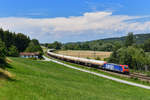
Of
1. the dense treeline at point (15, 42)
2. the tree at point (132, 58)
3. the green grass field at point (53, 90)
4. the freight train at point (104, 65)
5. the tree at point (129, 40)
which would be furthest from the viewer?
the tree at point (129, 40)

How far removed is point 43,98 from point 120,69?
107 feet

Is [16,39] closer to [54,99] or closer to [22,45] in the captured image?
[22,45]

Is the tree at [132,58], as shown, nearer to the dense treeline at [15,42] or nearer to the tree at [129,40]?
the dense treeline at [15,42]

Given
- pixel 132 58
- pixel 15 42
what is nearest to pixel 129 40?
pixel 132 58

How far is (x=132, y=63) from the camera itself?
62.1 metres

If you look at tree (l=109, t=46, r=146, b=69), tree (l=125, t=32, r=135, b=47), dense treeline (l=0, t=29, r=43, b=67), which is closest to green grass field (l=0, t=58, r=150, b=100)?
tree (l=109, t=46, r=146, b=69)

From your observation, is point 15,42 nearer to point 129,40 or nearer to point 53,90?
point 129,40

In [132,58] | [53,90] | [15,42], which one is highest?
[15,42]

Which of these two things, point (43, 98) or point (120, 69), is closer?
point (43, 98)

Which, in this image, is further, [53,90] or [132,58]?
[132,58]

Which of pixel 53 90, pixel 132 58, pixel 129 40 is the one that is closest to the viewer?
pixel 53 90

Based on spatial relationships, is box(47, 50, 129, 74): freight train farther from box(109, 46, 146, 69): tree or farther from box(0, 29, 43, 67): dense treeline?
box(0, 29, 43, 67): dense treeline

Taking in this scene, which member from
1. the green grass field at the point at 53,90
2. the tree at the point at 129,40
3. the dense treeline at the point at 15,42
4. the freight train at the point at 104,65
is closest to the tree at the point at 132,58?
the freight train at the point at 104,65

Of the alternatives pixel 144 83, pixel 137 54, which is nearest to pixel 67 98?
pixel 144 83
